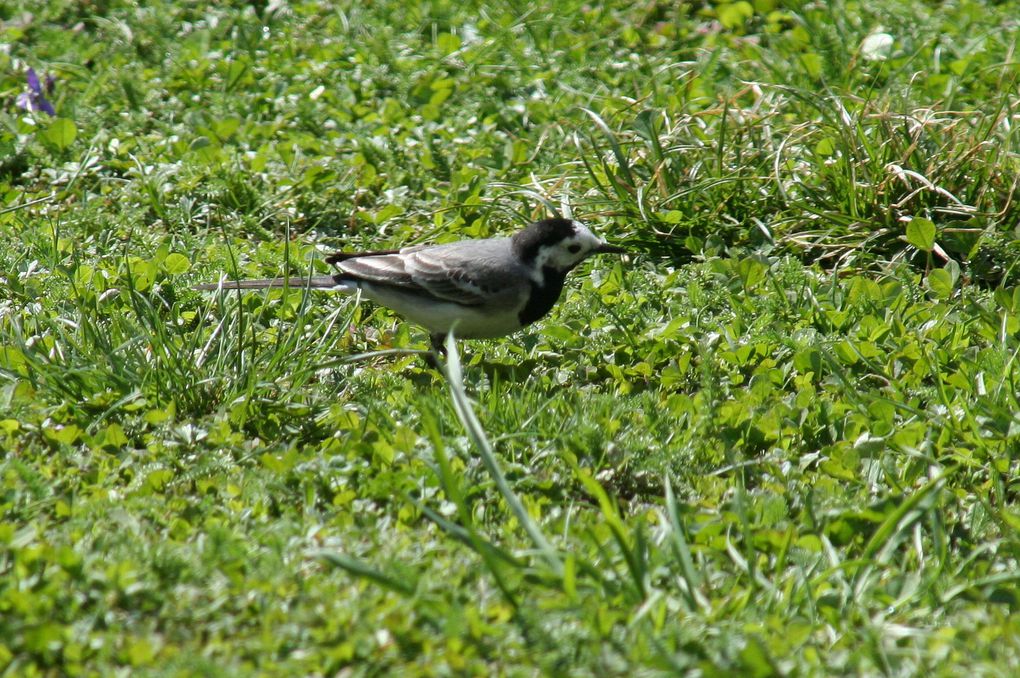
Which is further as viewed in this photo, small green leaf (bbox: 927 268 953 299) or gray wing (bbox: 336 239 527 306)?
small green leaf (bbox: 927 268 953 299)

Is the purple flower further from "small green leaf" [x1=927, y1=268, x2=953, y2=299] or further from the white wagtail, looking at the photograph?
"small green leaf" [x1=927, y1=268, x2=953, y2=299]

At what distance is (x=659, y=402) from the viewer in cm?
500

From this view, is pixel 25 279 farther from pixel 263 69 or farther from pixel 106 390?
pixel 263 69

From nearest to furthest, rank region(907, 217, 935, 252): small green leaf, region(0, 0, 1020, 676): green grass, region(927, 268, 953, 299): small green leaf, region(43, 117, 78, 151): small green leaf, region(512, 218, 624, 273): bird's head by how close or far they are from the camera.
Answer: region(0, 0, 1020, 676): green grass → region(512, 218, 624, 273): bird's head → region(927, 268, 953, 299): small green leaf → region(907, 217, 935, 252): small green leaf → region(43, 117, 78, 151): small green leaf

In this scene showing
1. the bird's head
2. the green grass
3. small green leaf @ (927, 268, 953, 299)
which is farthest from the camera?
small green leaf @ (927, 268, 953, 299)

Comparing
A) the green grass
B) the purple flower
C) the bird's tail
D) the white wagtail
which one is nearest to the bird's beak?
the white wagtail

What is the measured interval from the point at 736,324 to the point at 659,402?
0.80 metres

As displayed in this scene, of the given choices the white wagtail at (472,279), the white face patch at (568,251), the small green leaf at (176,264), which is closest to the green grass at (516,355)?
the small green leaf at (176,264)

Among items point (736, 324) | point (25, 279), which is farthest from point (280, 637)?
point (25, 279)

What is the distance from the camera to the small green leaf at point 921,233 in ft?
19.4

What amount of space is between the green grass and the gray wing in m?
0.34

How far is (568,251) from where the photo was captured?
18.5ft

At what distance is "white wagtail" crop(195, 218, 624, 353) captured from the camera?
17.9 feet

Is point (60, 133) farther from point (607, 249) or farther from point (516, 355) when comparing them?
point (607, 249)
